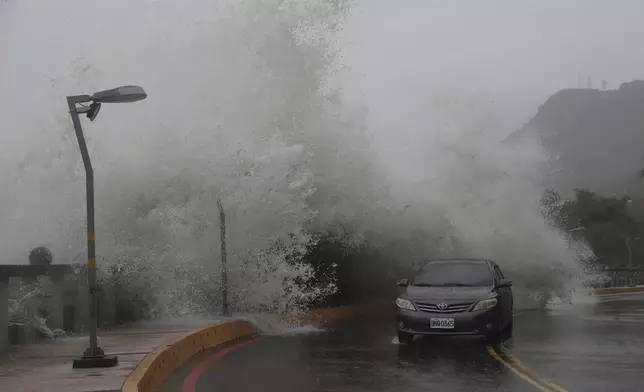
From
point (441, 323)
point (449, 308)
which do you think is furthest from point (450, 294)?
point (441, 323)

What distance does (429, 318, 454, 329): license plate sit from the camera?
14812mm

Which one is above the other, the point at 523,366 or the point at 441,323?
the point at 441,323

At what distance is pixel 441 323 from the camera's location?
14.9 metres

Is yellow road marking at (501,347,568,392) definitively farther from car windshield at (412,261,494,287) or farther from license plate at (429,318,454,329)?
car windshield at (412,261,494,287)

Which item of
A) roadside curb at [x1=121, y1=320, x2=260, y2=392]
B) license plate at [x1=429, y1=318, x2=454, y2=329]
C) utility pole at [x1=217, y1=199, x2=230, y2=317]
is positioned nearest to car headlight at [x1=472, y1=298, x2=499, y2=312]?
license plate at [x1=429, y1=318, x2=454, y2=329]

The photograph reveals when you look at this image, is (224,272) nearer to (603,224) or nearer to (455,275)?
(455,275)

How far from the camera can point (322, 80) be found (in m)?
25.8

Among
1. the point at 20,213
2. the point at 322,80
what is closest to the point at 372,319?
the point at 322,80

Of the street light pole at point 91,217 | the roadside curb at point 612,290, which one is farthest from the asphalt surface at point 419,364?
the roadside curb at point 612,290

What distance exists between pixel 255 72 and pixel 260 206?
536 centimetres

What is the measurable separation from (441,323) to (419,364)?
2066 mm

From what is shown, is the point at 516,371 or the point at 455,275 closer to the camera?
the point at 516,371

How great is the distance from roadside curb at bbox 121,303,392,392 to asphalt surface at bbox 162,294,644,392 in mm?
224

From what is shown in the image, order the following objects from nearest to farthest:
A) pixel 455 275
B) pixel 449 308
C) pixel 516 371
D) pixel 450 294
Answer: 1. pixel 516 371
2. pixel 449 308
3. pixel 450 294
4. pixel 455 275
